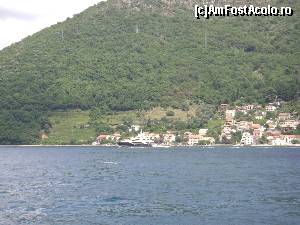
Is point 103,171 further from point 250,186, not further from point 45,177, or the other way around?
point 250,186

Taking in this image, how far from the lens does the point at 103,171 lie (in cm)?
10025

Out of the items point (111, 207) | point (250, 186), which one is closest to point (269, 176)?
point (250, 186)

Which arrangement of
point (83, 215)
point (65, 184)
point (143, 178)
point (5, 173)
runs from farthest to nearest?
1. point (5, 173)
2. point (143, 178)
3. point (65, 184)
4. point (83, 215)

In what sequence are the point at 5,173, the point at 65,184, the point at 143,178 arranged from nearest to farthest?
the point at 65,184
the point at 143,178
the point at 5,173

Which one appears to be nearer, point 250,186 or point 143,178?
point 250,186

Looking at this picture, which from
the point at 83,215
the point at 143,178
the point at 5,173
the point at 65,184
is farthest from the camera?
the point at 5,173

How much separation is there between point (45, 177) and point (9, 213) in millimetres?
37338

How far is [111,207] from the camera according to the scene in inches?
2263

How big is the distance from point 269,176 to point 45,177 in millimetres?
30045

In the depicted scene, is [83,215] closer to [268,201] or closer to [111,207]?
[111,207]

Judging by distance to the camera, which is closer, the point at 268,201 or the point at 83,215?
the point at 83,215

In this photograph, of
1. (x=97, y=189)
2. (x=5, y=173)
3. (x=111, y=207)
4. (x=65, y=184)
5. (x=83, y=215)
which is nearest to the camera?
(x=83, y=215)

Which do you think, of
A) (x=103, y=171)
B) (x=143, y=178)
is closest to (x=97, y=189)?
(x=143, y=178)

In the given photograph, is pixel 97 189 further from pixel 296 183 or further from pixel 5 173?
pixel 5 173
